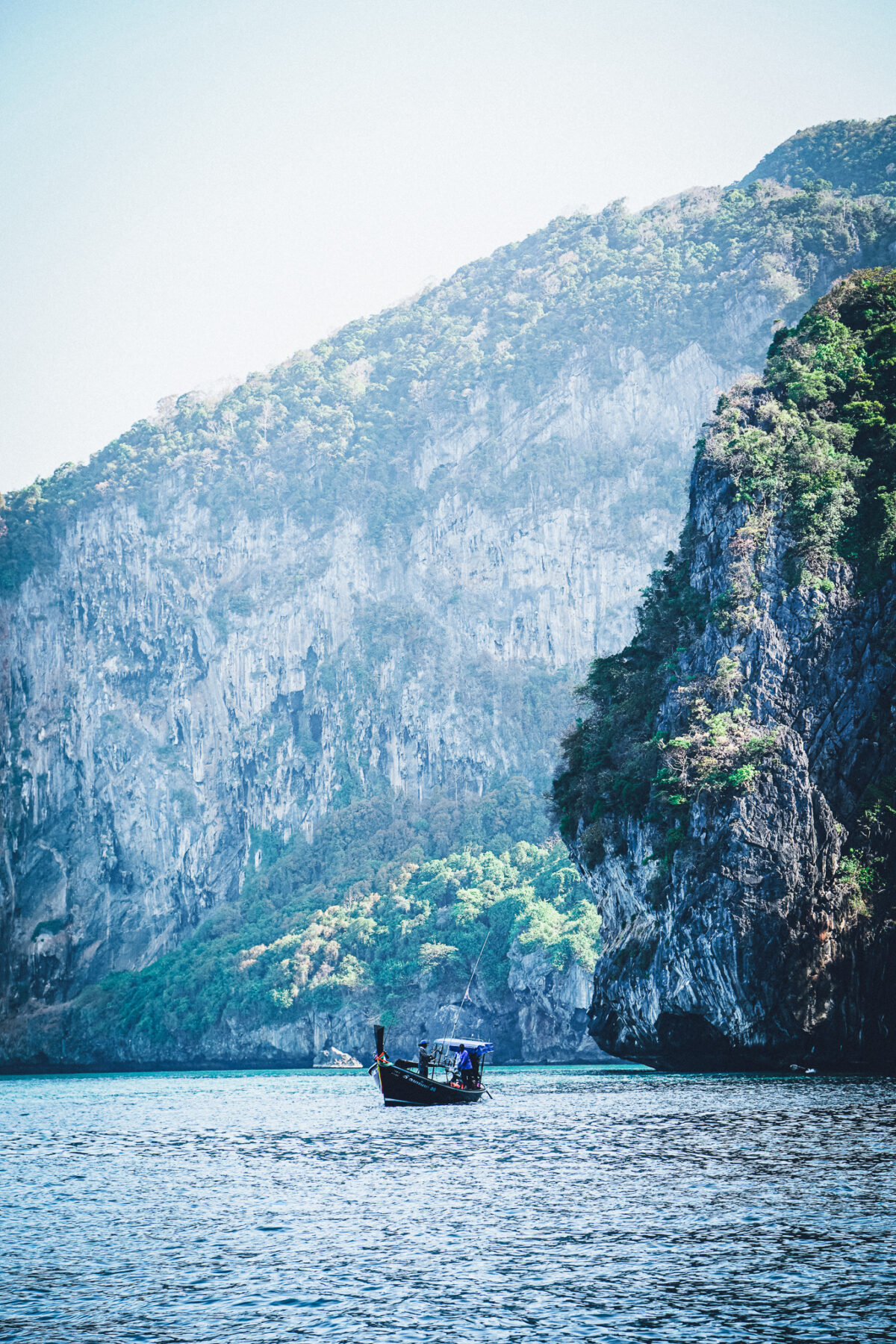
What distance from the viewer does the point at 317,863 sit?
4909 inches

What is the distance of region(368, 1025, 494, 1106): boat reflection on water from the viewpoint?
4147cm

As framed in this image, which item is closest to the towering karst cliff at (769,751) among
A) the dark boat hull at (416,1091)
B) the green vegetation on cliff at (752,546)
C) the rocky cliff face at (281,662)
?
the green vegetation on cliff at (752,546)

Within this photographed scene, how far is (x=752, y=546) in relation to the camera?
176 feet

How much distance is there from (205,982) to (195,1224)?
9291 centimetres

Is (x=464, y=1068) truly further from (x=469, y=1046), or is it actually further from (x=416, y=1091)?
(x=416, y=1091)

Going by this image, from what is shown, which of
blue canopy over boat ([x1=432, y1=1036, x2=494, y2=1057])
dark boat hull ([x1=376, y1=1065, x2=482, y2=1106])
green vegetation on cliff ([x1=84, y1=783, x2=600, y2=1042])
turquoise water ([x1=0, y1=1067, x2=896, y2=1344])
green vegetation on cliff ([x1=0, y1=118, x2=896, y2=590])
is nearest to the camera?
turquoise water ([x1=0, y1=1067, x2=896, y2=1344])

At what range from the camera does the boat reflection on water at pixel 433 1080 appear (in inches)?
1633

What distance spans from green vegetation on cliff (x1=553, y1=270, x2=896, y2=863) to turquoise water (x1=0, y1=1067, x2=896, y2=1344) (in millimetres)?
16434

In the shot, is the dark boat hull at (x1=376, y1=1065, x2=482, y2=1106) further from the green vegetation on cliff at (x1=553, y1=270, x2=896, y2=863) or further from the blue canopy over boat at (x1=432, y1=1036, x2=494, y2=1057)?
the green vegetation on cliff at (x1=553, y1=270, x2=896, y2=863)

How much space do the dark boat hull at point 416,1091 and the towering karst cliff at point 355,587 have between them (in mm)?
61339

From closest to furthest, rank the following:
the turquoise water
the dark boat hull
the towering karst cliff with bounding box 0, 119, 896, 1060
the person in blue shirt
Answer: the turquoise water, the dark boat hull, the person in blue shirt, the towering karst cliff with bounding box 0, 119, 896, 1060

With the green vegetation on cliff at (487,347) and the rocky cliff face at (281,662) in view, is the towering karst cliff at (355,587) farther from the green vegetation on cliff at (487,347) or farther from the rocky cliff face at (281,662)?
the green vegetation on cliff at (487,347)

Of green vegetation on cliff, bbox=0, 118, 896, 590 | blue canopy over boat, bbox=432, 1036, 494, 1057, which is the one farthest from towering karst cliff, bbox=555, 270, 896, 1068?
green vegetation on cliff, bbox=0, 118, 896, 590

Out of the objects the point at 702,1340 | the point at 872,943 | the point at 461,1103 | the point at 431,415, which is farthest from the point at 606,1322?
the point at 431,415
